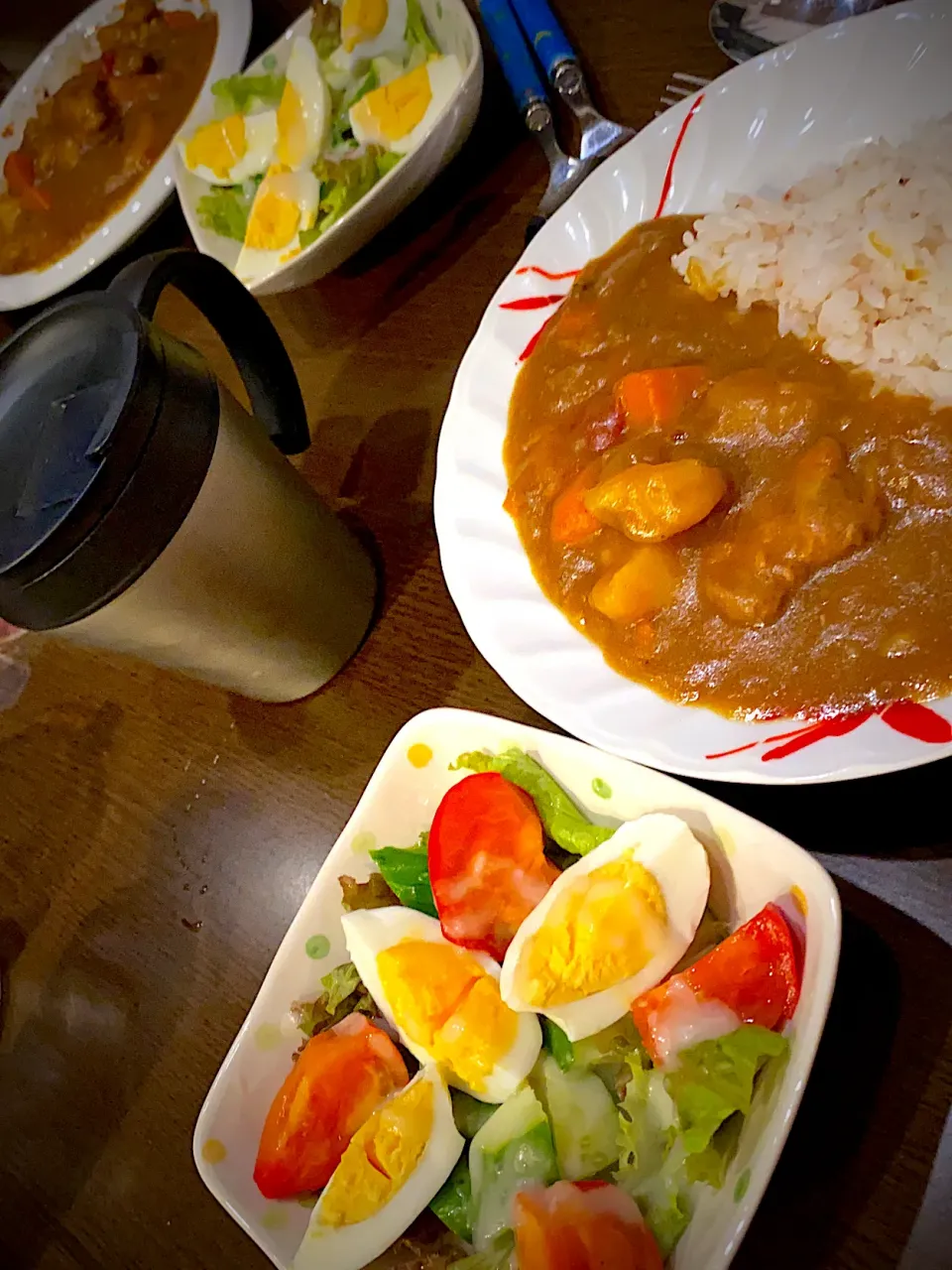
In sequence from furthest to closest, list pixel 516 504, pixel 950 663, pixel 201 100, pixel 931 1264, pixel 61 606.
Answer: pixel 201 100 → pixel 516 504 → pixel 61 606 → pixel 950 663 → pixel 931 1264

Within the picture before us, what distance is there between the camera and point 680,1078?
0.89m

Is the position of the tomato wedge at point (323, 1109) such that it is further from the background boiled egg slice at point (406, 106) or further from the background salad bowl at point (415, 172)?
the background boiled egg slice at point (406, 106)

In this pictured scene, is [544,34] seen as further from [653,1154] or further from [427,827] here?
[653,1154]

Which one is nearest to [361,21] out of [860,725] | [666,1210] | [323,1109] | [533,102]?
[533,102]

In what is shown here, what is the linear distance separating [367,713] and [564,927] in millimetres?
528

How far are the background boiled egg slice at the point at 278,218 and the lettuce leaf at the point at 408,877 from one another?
116 cm

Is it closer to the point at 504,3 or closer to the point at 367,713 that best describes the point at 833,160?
the point at 504,3

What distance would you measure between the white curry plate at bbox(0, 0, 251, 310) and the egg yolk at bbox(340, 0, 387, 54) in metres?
0.43

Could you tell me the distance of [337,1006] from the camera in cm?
111

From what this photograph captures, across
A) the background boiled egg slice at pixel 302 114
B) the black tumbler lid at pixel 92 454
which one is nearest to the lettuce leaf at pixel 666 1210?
the black tumbler lid at pixel 92 454

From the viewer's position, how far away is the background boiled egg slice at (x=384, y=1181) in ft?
3.17

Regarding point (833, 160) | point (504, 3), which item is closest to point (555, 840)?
point (833, 160)

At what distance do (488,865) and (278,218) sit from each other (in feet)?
4.38

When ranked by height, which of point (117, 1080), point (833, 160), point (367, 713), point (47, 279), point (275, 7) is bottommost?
point (117, 1080)
